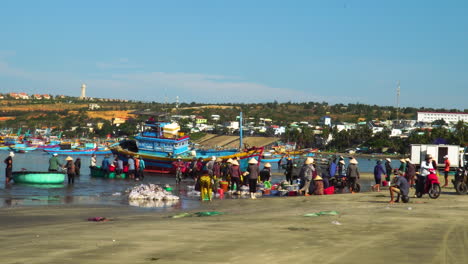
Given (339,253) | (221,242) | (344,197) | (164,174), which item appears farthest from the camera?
(164,174)

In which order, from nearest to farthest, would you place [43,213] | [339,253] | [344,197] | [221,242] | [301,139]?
[339,253], [221,242], [43,213], [344,197], [301,139]

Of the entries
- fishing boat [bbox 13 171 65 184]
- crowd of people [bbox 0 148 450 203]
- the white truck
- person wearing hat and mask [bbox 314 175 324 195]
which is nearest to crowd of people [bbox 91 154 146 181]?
crowd of people [bbox 0 148 450 203]

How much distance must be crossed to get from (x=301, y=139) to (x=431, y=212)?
15339 centimetres

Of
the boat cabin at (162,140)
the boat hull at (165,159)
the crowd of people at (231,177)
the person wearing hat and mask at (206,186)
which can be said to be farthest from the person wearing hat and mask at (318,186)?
the boat cabin at (162,140)

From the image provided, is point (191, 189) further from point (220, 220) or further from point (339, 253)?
point (339, 253)

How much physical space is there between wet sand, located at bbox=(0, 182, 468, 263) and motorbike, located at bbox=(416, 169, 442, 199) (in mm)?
2764

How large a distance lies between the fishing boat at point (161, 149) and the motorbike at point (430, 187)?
2559 cm

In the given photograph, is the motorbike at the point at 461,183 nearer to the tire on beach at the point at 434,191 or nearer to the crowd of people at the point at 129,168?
the tire on beach at the point at 434,191

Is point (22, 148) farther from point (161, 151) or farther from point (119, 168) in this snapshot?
point (119, 168)

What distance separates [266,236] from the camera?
10.4 metres

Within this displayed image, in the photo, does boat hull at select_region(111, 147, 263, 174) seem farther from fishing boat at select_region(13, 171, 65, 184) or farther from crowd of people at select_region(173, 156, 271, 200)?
fishing boat at select_region(13, 171, 65, 184)

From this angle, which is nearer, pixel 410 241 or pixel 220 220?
pixel 410 241

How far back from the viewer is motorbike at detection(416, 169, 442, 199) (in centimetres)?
1926

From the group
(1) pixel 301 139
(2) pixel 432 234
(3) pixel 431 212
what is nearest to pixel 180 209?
(3) pixel 431 212
